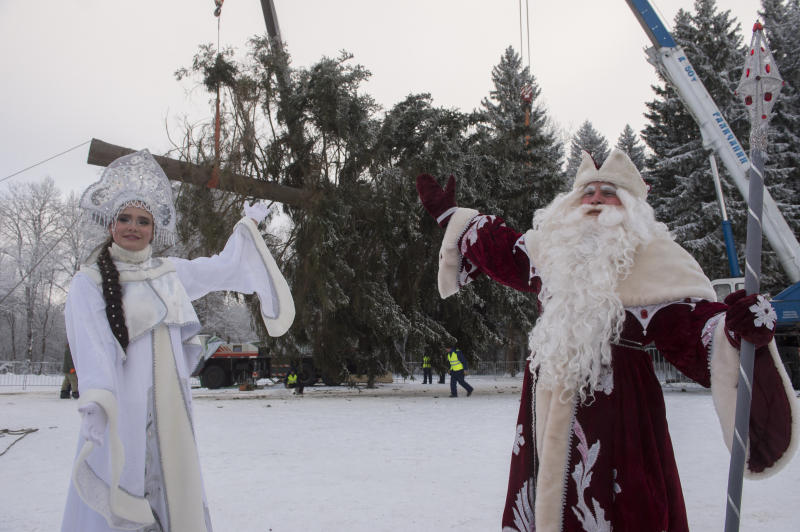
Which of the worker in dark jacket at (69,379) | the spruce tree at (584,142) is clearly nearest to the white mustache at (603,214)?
the worker in dark jacket at (69,379)

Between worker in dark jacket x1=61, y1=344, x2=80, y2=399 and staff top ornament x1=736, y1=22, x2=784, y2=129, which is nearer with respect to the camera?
staff top ornament x1=736, y1=22, x2=784, y2=129

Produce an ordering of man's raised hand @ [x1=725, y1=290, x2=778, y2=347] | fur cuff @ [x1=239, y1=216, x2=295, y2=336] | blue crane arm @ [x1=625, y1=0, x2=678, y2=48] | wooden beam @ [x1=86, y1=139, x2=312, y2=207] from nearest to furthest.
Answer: man's raised hand @ [x1=725, y1=290, x2=778, y2=347]
fur cuff @ [x1=239, y1=216, x2=295, y2=336]
wooden beam @ [x1=86, y1=139, x2=312, y2=207]
blue crane arm @ [x1=625, y1=0, x2=678, y2=48]

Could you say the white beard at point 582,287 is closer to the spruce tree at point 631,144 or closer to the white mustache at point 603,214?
the white mustache at point 603,214

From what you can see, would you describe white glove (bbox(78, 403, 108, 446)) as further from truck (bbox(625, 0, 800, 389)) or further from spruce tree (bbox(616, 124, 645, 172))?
spruce tree (bbox(616, 124, 645, 172))

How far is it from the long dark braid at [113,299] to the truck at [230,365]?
1737cm

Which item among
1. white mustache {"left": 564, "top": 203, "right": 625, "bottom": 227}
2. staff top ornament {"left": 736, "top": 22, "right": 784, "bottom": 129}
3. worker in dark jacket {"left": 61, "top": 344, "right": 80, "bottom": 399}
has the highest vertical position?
staff top ornament {"left": 736, "top": 22, "right": 784, "bottom": 129}

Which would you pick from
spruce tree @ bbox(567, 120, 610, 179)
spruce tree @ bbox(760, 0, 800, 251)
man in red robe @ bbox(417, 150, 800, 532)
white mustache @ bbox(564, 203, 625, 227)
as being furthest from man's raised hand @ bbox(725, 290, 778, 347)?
spruce tree @ bbox(567, 120, 610, 179)

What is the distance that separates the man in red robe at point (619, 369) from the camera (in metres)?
2.13

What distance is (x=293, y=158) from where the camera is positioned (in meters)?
14.4

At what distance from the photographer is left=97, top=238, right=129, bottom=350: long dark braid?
253cm

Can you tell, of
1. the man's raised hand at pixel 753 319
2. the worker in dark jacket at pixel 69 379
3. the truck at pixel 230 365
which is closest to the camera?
the man's raised hand at pixel 753 319

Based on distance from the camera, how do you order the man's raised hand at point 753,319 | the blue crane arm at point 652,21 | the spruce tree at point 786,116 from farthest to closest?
the spruce tree at point 786,116, the blue crane arm at point 652,21, the man's raised hand at point 753,319

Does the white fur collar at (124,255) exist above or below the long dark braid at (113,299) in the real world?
above

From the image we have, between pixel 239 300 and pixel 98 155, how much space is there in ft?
17.8
